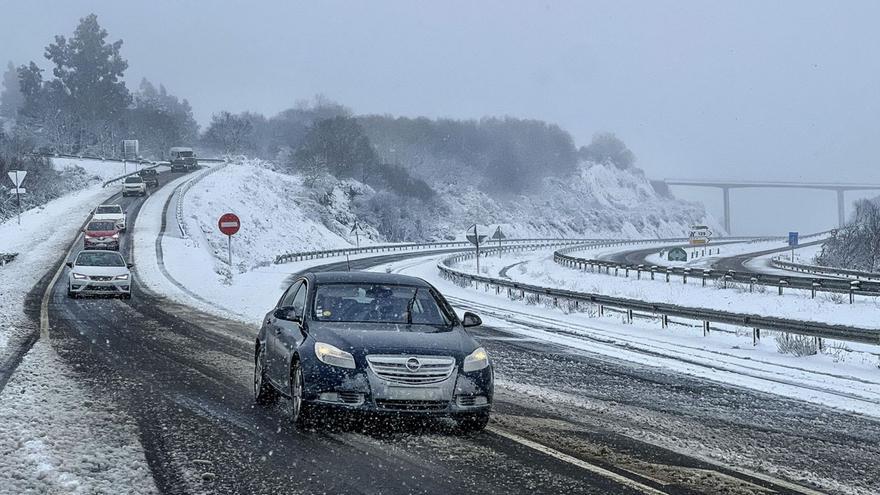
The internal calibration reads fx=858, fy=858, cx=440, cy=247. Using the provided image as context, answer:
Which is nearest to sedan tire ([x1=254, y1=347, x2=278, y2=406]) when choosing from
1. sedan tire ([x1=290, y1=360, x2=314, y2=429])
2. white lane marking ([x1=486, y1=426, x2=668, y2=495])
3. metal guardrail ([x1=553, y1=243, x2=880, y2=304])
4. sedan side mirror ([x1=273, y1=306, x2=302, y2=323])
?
sedan side mirror ([x1=273, y1=306, x2=302, y2=323])

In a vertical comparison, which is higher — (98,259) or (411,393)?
(98,259)

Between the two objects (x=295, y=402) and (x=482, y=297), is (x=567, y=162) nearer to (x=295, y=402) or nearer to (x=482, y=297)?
(x=482, y=297)

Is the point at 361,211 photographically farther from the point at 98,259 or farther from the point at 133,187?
the point at 98,259

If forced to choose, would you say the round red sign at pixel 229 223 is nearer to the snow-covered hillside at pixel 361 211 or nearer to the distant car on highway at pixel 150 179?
the snow-covered hillside at pixel 361 211

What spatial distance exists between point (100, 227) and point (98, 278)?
55.8 ft

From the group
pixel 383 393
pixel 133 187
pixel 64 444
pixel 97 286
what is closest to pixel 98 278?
pixel 97 286

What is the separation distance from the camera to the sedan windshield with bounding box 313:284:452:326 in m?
8.62

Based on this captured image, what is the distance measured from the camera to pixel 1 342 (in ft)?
45.3

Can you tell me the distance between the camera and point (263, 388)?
9.23m

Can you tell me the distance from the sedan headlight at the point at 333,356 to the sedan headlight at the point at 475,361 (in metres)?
1.03

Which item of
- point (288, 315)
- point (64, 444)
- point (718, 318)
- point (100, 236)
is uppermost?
point (100, 236)

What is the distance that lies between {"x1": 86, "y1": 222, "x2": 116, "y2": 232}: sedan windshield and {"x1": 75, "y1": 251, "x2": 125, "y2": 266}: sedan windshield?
15314mm

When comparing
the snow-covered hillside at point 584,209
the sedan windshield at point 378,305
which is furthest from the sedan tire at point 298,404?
the snow-covered hillside at point 584,209

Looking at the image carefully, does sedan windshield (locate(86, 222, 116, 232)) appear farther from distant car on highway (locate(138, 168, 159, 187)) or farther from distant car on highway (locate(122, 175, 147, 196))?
distant car on highway (locate(138, 168, 159, 187))
